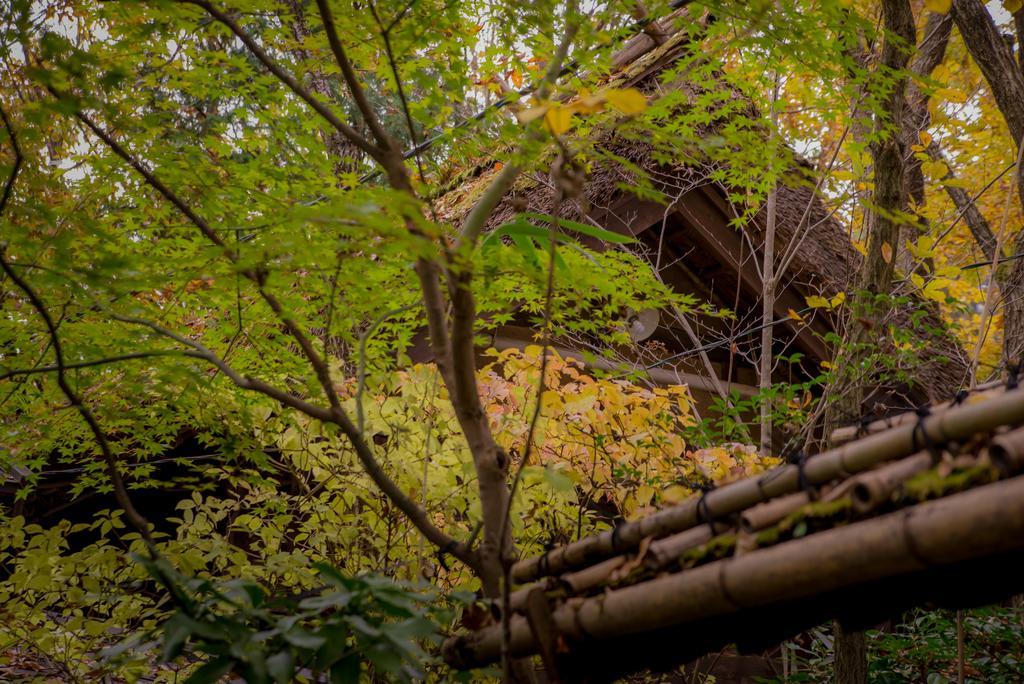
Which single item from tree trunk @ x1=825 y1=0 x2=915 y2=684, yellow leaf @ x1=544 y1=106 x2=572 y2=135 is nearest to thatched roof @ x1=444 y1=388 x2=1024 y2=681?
yellow leaf @ x1=544 y1=106 x2=572 y2=135

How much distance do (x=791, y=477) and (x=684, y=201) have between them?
4.02 metres

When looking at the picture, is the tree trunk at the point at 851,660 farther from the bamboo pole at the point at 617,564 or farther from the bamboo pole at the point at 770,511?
the bamboo pole at the point at 770,511

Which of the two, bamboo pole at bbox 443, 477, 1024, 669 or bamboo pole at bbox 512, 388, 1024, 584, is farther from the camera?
bamboo pole at bbox 512, 388, 1024, 584

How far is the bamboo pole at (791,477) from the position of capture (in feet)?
4.26

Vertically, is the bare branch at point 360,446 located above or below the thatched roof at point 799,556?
above

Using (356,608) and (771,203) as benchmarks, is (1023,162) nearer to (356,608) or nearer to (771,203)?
(771,203)

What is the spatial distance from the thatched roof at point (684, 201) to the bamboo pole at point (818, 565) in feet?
10.7

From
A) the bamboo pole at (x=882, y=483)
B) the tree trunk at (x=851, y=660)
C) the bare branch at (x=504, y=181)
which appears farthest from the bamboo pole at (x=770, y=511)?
the tree trunk at (x=851, y=660)

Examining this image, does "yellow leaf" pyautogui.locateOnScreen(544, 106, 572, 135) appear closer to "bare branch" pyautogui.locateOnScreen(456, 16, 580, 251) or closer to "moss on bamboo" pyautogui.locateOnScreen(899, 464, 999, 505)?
"bare branch" pyautogui.locateOnScreen(456, 16, 580, 251)

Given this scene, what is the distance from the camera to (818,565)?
1.30 metres

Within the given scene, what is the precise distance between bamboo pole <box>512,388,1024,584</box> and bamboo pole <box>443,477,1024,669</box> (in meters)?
0.13

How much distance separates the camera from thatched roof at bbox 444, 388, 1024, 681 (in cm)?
121

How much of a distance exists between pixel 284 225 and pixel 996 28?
4.53 metres

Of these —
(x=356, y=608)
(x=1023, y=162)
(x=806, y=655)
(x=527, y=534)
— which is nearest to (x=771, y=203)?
(x=1023, y=162)
